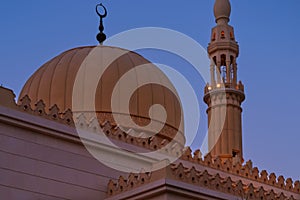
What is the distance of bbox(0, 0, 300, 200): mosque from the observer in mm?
9094

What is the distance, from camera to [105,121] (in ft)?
33.9

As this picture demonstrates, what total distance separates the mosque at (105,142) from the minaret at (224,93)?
141 inches

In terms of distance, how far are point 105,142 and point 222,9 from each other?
8427 mm

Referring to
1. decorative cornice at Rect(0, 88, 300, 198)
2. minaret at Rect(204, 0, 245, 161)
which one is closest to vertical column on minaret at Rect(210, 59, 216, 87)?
minaret at Rect(204, 0, 245, 161)

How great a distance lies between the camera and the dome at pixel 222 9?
688 inches

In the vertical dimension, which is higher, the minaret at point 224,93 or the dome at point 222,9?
the dome at point 222,9

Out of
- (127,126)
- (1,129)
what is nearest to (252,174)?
(127,126)

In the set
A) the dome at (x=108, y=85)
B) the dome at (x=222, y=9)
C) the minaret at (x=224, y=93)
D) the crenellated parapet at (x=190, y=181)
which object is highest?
the dome at (x=222, y=9)

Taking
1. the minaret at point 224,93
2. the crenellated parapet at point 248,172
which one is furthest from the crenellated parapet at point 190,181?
the minaret at point 224,93

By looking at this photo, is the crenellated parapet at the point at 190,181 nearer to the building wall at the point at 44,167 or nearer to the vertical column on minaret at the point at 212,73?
the building wall at the point at 44,167

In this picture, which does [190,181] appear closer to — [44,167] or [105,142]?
[105,142]

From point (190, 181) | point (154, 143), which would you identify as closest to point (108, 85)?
point (154, 143)

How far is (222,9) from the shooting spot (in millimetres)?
17469

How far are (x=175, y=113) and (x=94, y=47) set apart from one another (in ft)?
6.91
